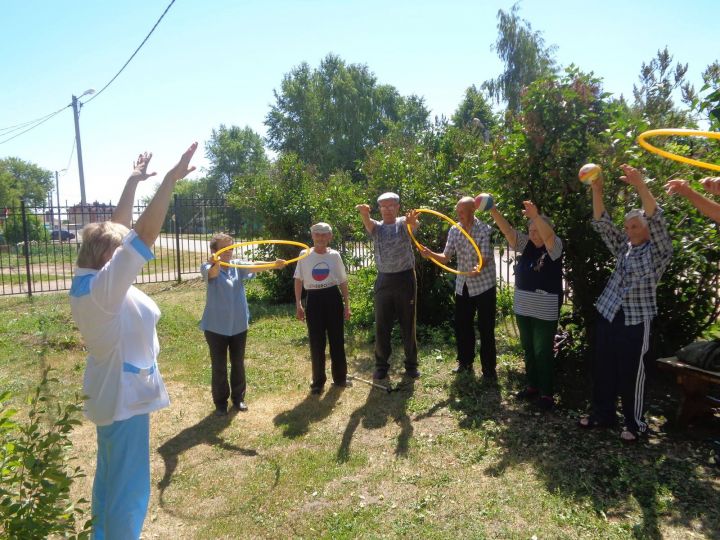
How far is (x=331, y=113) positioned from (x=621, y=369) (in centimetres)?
4282

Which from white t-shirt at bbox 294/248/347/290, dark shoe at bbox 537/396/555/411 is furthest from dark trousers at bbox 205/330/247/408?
dark shoe at bbox 537/396/555/411

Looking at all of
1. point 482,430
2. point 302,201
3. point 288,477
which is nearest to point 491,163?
point 482,430

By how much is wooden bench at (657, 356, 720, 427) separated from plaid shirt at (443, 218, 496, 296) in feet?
6.39

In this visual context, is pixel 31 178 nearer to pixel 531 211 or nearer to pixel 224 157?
pixel 224 157

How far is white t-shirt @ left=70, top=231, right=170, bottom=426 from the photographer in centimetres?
265

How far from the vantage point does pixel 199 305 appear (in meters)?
11.4

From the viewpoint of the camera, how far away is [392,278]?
20.4ft

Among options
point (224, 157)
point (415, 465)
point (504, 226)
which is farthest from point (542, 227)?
point (224, 157)

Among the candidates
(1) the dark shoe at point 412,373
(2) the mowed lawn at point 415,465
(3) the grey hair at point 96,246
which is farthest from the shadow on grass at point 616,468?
(3) the grey hair at point 96,246

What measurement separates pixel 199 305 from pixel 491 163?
7805 millimetres

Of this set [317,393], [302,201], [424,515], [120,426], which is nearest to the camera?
[120,426]

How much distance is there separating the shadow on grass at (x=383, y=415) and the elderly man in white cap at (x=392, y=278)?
1.10ft

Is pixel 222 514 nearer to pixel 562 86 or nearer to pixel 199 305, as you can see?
pixel 562 86

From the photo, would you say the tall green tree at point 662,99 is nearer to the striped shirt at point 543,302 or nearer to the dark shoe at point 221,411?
the striped shirt at point 543,302
